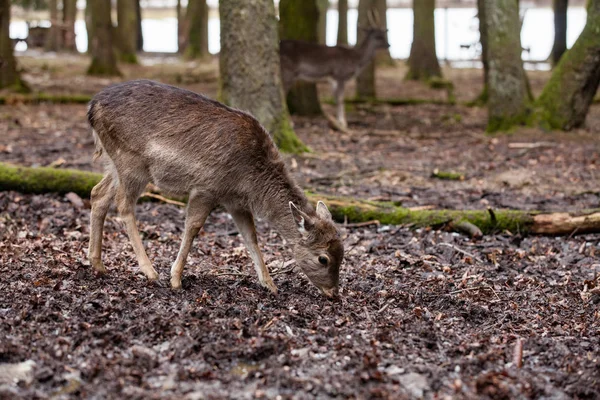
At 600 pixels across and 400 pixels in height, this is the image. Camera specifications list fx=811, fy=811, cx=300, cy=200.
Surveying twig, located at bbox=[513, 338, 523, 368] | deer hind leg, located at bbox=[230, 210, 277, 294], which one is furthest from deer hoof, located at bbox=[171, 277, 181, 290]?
twig, located at bbox=[513, 338, 523, 368]

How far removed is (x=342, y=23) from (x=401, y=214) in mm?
17438

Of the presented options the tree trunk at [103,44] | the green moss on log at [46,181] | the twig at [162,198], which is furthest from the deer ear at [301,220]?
the tree trunk at [103,44]

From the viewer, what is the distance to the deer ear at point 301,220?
5555mm

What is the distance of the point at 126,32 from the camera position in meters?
28.8

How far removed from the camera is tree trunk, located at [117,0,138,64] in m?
28.2

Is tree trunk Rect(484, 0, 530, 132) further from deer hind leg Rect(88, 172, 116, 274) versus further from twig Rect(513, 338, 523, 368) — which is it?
twig Rect(513, 338, 523, 368)

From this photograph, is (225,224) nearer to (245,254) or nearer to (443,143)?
(245,254)

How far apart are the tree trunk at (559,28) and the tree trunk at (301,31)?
9.95m

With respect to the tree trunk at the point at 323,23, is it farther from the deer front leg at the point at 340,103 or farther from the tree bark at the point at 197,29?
the deer front leg at the point at 340,103

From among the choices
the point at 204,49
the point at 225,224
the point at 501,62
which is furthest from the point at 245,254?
the point at 204,49

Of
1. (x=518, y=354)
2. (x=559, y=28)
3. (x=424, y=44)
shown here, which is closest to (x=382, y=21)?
(x=424, y=44)

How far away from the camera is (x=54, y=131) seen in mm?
13141

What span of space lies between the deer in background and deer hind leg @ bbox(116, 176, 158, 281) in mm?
9298

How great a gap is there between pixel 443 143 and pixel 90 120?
27.7 ft
